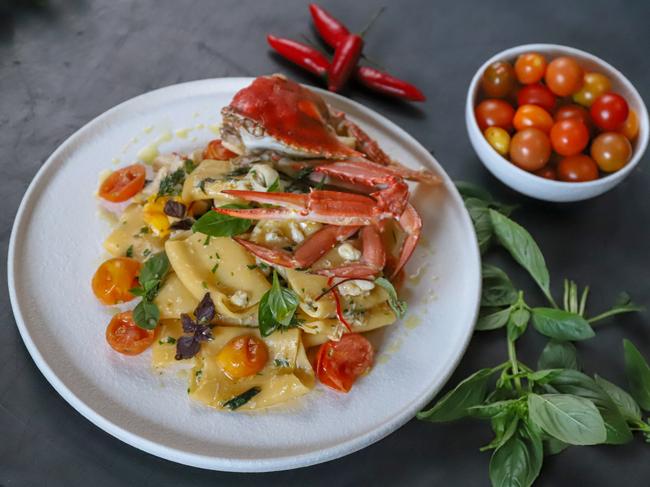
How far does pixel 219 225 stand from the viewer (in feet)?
7.29

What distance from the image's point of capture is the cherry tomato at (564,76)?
2.82 m

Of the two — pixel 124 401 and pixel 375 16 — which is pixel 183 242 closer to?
pixel 124 401

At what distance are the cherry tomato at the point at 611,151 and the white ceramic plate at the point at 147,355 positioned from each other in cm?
61

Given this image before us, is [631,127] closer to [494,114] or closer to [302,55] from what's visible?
[494,114]

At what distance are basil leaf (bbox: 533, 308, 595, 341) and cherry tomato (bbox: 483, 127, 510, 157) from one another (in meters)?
0.70

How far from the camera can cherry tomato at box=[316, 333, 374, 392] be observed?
87.9 inches

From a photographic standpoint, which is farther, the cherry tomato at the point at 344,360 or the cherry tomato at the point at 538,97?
the cherry tomato at the point at 538,97

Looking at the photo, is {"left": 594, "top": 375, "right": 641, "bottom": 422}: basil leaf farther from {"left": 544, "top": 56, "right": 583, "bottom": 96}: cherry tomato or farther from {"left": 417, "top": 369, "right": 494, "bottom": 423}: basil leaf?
{"left": 544, "top": 56, "right": 583, "bottom": 96}: cherry tomato

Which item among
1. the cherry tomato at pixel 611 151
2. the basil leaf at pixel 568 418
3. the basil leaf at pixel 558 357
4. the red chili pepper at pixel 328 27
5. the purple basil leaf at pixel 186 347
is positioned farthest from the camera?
the red chili pepper at pixel 328 27

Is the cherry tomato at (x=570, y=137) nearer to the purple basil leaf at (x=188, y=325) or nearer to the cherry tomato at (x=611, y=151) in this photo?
the cherry tomato at (x=611, y=151)

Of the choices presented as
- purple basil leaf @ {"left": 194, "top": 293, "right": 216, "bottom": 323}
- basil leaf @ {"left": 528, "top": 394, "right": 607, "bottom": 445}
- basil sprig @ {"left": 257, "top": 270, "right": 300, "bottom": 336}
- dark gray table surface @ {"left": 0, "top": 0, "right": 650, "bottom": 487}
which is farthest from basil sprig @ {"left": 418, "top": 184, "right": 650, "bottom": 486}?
purple basil leaf @ {"left": 194, "top": 293, "right": 216, "bottom": 323}

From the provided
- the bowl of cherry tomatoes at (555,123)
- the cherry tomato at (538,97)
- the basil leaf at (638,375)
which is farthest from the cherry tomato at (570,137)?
the basil leaf at (638,375)

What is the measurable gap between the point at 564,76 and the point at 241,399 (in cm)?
183

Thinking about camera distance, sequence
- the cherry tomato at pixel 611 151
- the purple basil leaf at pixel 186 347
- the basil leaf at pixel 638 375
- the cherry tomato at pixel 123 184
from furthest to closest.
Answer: the cherry tomato at pixel 611 151, the cherry tomato at pixel 123 184, the basil leaf at pixel 638 375, the purple basil leaf at pixel 186 347
